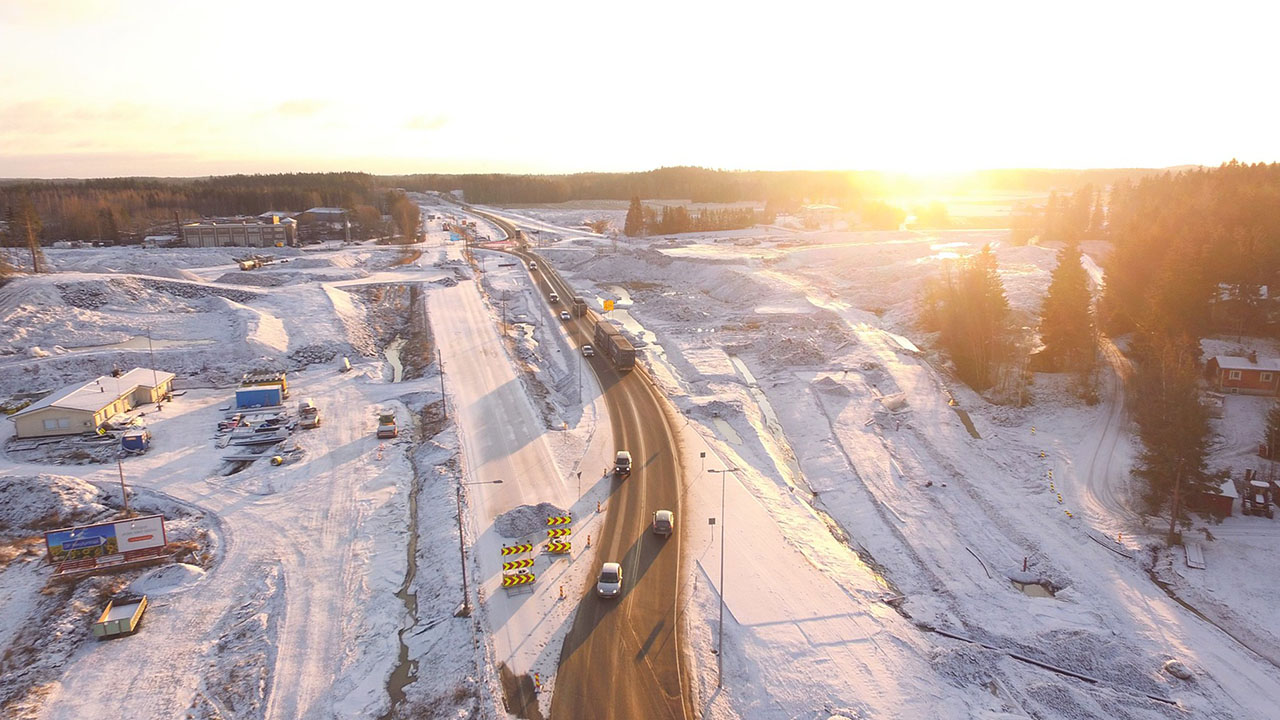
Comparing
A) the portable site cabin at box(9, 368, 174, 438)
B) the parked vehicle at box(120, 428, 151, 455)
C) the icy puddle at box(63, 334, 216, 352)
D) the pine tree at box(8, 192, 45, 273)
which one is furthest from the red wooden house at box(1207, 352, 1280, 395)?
the pine tree at box(8, 192, 45, 273)

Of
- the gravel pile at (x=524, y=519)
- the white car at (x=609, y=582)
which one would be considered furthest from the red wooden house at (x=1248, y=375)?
the gravel pile at (x=524, y=519)

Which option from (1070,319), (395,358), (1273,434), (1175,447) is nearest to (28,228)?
(395,358)

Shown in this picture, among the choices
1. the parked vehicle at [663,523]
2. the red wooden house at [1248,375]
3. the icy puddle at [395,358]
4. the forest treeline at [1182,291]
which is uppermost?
the forest treeline at [1182,291]

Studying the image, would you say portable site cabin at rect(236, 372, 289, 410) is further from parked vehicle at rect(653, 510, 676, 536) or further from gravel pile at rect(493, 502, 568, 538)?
parked vehicle at rect(653, 510, 676, 536)

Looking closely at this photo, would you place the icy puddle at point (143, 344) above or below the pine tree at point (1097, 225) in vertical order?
below

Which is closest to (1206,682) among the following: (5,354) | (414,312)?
(414,312)

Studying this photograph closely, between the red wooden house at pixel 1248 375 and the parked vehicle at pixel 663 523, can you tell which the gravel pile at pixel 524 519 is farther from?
the red wooden house at pixel 1248 375

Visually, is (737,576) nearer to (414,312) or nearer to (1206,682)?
(1206,682)
